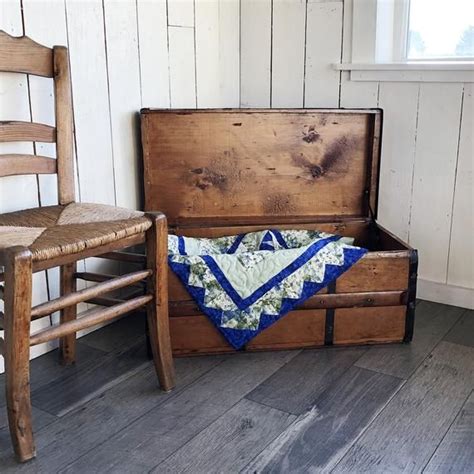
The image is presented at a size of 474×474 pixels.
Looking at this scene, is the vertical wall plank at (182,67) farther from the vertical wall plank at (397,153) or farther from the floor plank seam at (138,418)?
the floor plank seam at (138,418)

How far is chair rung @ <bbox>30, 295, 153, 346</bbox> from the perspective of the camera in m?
1.13

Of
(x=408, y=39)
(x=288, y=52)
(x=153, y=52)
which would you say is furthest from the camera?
(x=288, y=52)

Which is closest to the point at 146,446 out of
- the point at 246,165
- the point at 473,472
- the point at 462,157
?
the point at 473,472

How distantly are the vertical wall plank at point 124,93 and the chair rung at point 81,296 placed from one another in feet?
1.79

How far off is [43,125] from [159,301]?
1.67ft

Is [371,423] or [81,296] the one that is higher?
[81,296]

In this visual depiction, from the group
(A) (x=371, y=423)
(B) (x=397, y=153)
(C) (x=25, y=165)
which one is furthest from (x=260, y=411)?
(B) (x=397, y=153)

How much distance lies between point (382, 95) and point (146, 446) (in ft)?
4.27

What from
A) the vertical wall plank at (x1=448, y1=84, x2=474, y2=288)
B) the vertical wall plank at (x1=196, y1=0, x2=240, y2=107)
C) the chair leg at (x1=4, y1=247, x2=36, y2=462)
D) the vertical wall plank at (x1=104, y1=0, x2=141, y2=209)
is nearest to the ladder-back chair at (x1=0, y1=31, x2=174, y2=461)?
the chair leg at (x1=4, y1=247, x2=36, y2=462)

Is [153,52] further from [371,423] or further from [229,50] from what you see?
[371,423]

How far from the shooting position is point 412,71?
1835mm

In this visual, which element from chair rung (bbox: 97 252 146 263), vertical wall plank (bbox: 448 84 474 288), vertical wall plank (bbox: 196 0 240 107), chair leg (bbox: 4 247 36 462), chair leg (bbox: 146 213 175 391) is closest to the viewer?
chair leg (bbox: 4 247 36 462)

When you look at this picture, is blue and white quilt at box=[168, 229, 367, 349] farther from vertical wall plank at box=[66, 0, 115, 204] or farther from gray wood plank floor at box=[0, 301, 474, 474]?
vertical wall plank at box=[66, 0, 115, 204]

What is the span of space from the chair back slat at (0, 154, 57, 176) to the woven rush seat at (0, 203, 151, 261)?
92 mm
